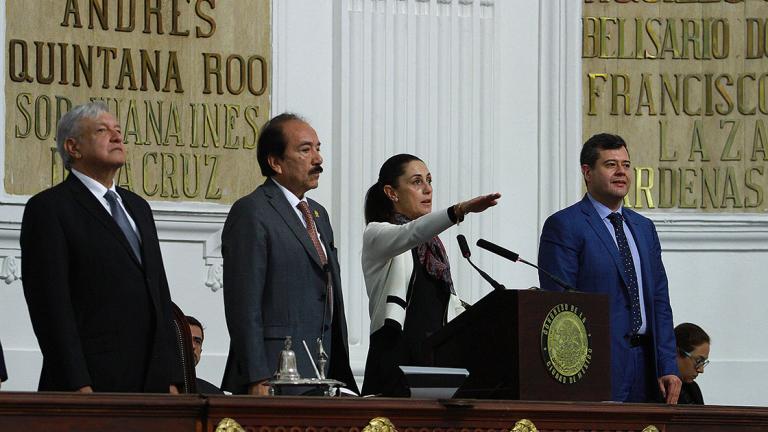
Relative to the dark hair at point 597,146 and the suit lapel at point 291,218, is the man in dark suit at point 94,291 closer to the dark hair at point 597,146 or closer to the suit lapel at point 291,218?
the suit lapel at point 291,218

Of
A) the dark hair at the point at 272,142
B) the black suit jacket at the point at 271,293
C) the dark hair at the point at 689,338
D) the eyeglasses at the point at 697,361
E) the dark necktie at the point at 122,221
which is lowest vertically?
the eyeglasses at the point at 697,361

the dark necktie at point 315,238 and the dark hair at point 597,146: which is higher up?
the dark hair at point 597,146

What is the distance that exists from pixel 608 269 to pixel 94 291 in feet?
6.80

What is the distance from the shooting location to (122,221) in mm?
5156

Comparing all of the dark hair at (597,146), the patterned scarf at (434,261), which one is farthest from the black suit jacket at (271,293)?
the dark hair at (597,146)

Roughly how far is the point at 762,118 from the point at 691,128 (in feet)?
1.36

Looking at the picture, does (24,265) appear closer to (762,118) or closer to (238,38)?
(238,38)

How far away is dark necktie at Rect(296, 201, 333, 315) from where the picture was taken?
18.4ft

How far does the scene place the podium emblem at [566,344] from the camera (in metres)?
5.07

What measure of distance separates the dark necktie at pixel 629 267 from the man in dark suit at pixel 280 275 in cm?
115

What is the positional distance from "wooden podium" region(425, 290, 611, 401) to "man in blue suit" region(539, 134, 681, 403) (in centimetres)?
70

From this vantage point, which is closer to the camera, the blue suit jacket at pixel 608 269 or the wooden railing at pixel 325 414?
the wooden railing at pixel 325 414

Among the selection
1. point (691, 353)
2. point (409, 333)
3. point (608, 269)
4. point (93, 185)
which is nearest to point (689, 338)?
point (691, 353)

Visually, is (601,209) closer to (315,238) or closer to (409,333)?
(409,333)
